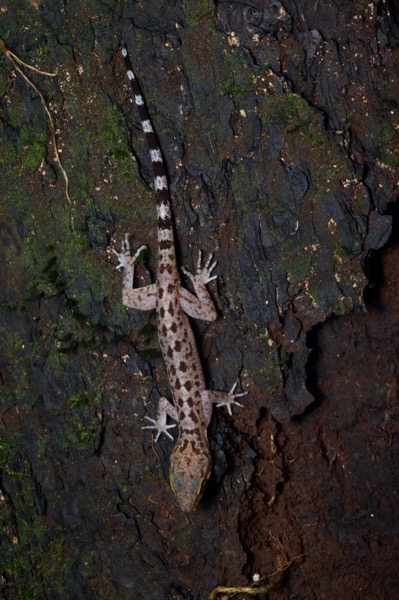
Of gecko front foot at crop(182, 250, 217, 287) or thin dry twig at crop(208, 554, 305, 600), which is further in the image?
thin dry twig at crop(208, 554, 305, 600)

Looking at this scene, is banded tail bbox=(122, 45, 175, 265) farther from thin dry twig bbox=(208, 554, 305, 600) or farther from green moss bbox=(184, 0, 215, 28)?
thin dry twig bbox=(208, 554, 305, 600)

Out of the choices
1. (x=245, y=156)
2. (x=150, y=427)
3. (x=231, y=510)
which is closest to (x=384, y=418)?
(x=231, y=510)

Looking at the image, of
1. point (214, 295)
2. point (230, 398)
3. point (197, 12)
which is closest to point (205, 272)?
point (214, 295)

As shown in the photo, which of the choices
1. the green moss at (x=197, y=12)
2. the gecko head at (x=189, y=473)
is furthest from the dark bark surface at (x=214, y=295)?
the gecko head at (x=189, y=473)

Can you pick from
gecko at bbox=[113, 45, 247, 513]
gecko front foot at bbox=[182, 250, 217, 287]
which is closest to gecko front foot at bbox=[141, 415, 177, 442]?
gecko at bbox=[113, 45, 247, 513]

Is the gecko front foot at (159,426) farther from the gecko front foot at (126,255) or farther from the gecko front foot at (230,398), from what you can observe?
the gecko front foot at (126,255)

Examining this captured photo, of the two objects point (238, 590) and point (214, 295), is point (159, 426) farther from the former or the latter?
point (238, 590)

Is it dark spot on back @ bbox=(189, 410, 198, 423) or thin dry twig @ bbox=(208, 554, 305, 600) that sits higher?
dark spot on back @ bbox=(189, 410, 198, 423)
